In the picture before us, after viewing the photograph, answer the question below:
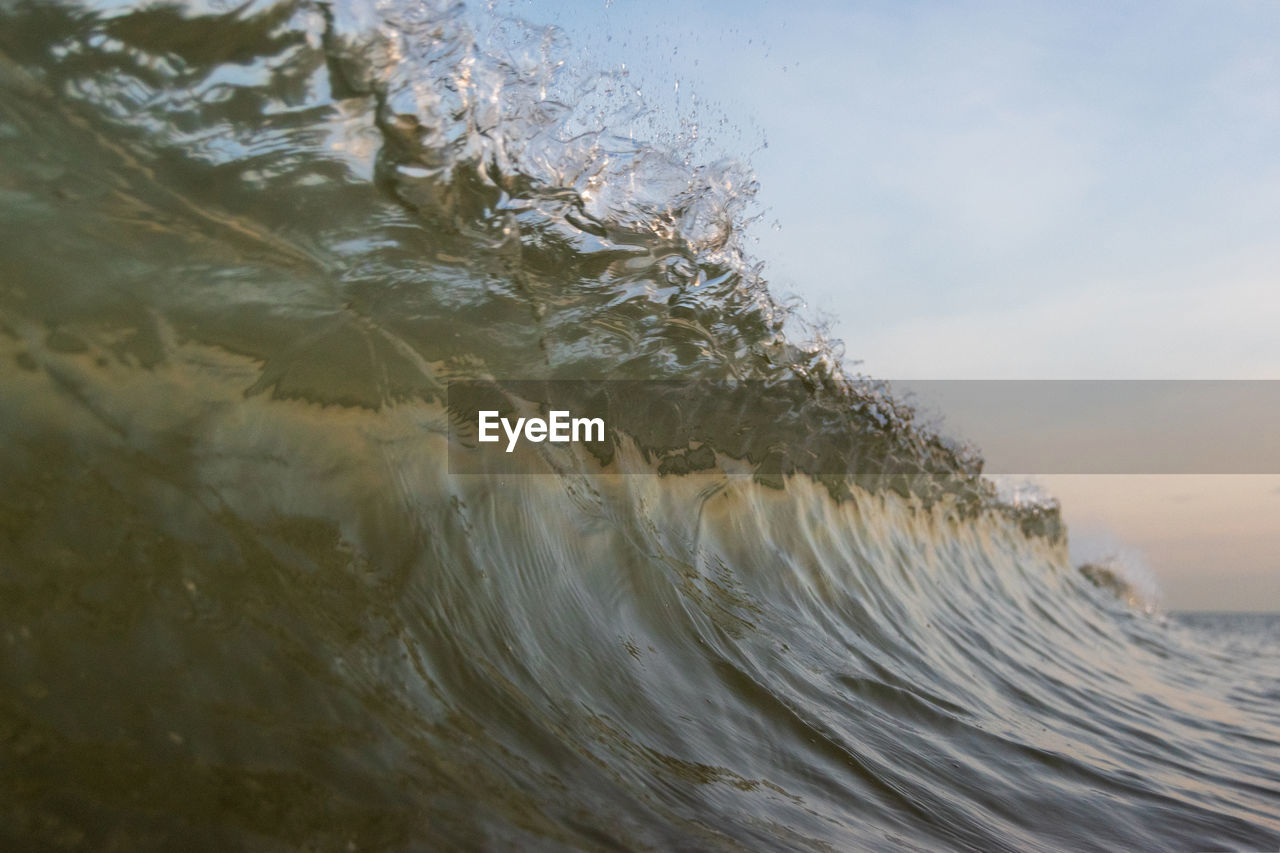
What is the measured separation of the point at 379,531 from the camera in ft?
6.30

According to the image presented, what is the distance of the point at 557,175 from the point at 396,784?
1.98 meters

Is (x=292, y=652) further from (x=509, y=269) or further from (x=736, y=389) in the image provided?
(x=736, y=389)

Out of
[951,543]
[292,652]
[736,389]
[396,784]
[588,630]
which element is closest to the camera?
[396,784]

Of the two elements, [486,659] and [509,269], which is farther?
[509,269]

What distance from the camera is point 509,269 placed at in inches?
110

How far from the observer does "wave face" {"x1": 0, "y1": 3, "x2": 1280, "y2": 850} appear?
1.25 meters

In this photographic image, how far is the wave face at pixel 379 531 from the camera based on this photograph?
125cm

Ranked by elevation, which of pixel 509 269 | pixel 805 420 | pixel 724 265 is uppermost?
pixel 724 265

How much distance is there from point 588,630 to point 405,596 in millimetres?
649

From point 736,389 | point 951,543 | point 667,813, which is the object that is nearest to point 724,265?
point 736,389

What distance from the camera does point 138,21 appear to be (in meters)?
1.70

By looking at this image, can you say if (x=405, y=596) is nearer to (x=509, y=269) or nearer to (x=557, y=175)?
(x=509, y=269)

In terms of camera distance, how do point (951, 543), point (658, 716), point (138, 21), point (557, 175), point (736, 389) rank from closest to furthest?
point (138, 21) → point (658, 716) → point (557, 175) → point (736, 389) → point (951, 543)

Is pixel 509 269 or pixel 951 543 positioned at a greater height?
pixel 509 269
